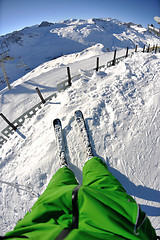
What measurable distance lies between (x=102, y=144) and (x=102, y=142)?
7 cm

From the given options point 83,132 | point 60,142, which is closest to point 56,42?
point 83,132

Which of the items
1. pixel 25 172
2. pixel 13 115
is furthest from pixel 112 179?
pixel 13 115

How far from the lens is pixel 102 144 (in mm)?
3678

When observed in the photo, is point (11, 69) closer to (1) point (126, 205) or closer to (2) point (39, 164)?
(2) point (39, 164)

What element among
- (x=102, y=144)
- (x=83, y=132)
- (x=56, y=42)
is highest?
(x=56, y=42)

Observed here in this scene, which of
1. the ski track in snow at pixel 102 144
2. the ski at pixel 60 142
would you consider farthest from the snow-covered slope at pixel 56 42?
the ski at pixel 60 142

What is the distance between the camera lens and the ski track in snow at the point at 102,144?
3148 millimetres

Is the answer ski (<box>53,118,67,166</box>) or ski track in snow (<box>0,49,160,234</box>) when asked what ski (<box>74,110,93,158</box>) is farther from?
ski (<box>53,118,67,166</box>)

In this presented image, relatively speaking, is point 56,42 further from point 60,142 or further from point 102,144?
point 102,144

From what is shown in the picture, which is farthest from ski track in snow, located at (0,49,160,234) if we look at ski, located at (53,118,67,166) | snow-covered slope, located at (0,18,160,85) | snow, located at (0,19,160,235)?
snow-covered slope, located at (0,18,160,85)

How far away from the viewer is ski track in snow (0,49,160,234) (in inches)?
124

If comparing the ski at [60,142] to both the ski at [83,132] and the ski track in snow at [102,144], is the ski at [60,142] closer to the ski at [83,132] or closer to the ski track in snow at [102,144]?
the ski track in snow at [102,144]

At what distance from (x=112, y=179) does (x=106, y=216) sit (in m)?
0.79

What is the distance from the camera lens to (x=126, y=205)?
114cm
